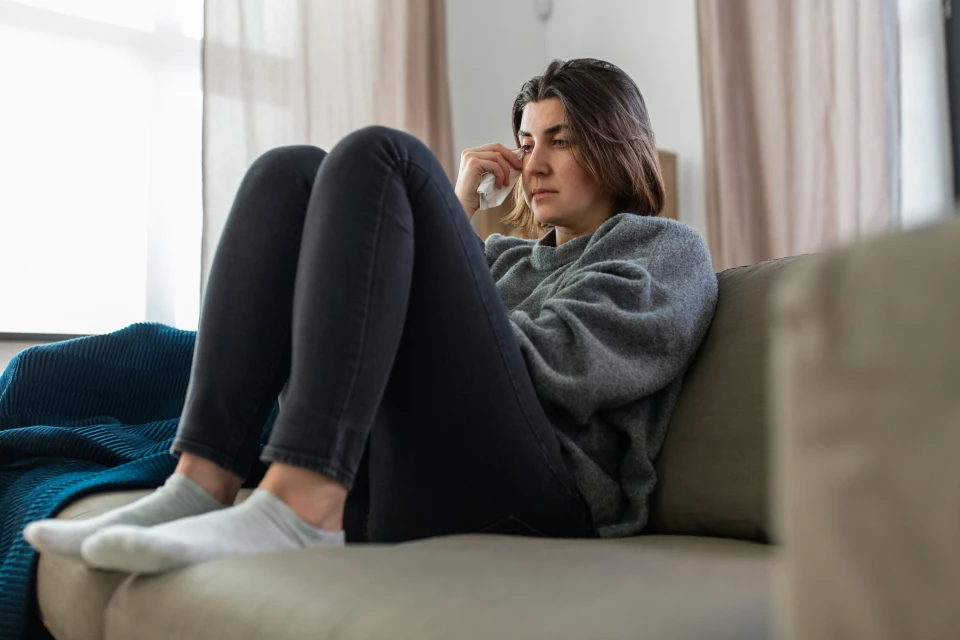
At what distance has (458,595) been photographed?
60 cm

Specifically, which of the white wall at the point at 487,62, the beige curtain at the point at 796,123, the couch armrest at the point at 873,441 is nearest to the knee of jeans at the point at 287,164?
the couch armrest at the point at 873,441

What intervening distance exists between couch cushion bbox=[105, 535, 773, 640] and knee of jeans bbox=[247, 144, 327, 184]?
1.47ft

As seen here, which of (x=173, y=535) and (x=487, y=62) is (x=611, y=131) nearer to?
(x=173, y=535)

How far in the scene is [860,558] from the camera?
33 centimetres

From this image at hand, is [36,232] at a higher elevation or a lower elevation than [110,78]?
lower

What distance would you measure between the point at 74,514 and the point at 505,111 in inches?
108

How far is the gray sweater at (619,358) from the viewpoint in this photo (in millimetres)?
1052

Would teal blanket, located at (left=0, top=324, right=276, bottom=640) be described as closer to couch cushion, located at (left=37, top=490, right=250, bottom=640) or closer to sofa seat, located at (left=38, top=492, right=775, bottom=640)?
couch cushion, located at (left=37, top=490, right=250, bottom=640)

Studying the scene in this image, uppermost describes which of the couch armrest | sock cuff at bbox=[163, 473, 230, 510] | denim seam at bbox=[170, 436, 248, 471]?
the couch armrest

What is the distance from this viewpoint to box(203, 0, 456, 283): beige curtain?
2693mm

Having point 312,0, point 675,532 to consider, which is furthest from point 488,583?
point 312,0

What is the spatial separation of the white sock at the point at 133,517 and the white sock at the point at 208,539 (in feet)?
0.15

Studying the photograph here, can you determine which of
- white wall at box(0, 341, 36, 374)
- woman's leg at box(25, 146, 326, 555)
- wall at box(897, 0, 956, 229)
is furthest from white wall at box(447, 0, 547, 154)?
woman's leg at box(25, 146, 326, 555)

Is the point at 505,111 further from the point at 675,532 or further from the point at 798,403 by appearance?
the point at 798,403
